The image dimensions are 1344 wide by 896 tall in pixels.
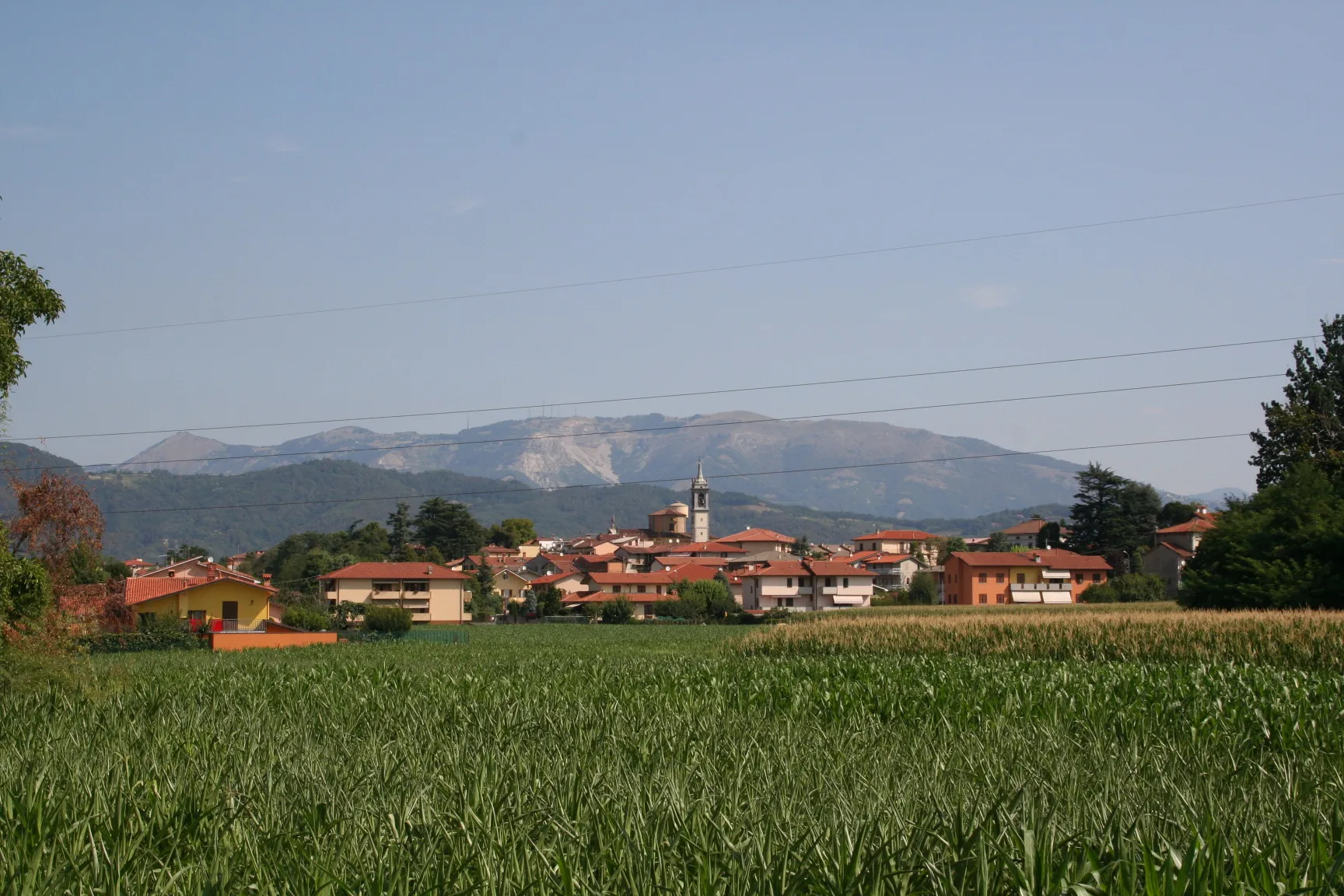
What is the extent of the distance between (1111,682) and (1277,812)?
12299mm

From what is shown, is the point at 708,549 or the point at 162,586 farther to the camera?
the point at 708,549

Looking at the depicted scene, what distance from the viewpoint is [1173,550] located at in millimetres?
110312

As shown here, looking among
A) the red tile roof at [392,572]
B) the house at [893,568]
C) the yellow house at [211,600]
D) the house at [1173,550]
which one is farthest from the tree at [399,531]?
the house at [1173,550]

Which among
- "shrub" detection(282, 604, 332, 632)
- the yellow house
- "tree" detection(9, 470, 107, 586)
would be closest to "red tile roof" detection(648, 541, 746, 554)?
"shrub" detection(282, 604, 332, 632)

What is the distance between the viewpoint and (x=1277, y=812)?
694 centimetres

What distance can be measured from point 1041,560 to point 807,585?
25.3 metres

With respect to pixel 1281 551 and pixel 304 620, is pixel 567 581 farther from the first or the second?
pixel 1281 551

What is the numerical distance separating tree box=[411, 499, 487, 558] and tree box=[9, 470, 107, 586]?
332 ft

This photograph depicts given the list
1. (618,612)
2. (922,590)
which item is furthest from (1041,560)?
(618,612)

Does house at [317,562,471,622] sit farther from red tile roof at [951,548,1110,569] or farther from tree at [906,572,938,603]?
red tile roof at [951,548,1110,569]

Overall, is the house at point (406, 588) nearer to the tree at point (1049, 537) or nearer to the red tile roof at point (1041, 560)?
the red tile roof at point (1041, 560)

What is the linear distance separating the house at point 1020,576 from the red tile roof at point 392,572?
48.6 m

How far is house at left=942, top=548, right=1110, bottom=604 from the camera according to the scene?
351 feet

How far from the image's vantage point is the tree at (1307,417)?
224 feet
